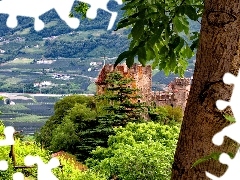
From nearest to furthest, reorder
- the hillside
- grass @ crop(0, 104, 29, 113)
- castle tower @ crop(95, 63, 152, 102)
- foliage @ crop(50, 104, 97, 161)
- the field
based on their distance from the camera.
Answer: foliage @ crop(50, 104, 97, 161) < castle tower @ crop(95, 63, 152, 102) < the field < the hillside < grass @ crop(0, 104, 29, 113)

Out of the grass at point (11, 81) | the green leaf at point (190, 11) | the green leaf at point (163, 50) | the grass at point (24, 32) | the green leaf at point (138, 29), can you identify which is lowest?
the grass at point (11, 81)

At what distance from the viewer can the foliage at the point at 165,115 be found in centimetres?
1877

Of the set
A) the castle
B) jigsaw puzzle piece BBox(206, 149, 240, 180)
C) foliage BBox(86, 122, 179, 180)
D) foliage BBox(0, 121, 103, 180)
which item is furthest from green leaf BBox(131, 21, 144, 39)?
the castle

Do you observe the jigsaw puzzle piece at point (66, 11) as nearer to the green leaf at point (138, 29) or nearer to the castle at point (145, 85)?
the green leaf at point (138, 29)

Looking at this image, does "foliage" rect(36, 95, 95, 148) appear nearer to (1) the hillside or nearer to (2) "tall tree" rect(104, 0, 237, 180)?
(2) "tall tree" rect(104, 0, 237, 180)

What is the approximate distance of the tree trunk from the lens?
50.5 inches

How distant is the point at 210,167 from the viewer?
51.0 inches

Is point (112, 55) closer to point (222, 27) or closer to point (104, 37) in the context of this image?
point (104, 37)

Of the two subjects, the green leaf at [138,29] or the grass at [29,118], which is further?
the grass at [29,118]

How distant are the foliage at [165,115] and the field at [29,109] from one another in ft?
73.0

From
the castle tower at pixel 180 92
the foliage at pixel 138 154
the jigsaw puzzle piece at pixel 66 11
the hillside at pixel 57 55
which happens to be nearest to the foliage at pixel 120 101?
the foliage at pixel 138 154

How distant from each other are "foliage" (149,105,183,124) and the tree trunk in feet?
56.3

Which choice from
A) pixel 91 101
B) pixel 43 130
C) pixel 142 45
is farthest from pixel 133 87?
pixel 142 45

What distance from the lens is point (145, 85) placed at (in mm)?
19703
